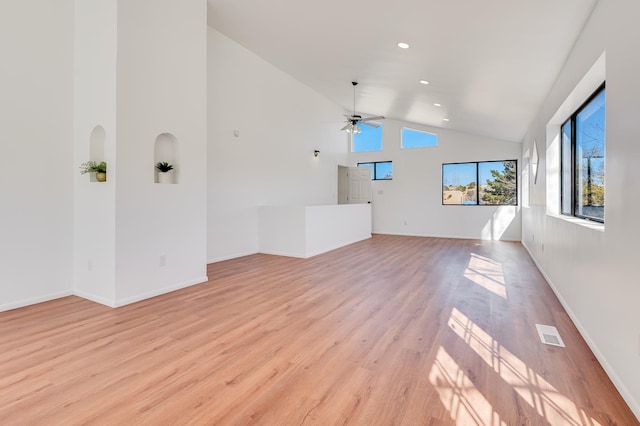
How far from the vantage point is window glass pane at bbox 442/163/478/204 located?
8617 mm

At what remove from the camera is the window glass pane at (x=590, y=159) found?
8.67 feet

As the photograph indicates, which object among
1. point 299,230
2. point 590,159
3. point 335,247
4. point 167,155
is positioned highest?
point 167,155

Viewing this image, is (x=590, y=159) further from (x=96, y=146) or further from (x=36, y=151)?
(x=36, y=151)

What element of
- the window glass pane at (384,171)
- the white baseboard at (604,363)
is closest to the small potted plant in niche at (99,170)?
the white baseboard at (604,363)

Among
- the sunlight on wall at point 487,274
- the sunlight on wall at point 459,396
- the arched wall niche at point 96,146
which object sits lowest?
the sunlight on wall at point 459,396

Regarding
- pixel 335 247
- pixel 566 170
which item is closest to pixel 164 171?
pixel 335 247

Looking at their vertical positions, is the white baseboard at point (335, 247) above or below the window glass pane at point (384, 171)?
below

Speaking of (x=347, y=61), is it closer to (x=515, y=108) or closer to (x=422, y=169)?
(x=515, y=108)

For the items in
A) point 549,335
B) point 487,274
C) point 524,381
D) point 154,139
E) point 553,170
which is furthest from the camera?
point 487,274

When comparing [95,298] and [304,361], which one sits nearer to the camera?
[304,361]

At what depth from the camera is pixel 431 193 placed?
9094mm

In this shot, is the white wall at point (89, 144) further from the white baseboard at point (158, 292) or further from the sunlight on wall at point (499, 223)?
the sunlight on wall at point (499, 223)

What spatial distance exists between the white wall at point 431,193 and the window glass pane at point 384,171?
0.13 m

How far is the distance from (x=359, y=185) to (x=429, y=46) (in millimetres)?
6479
